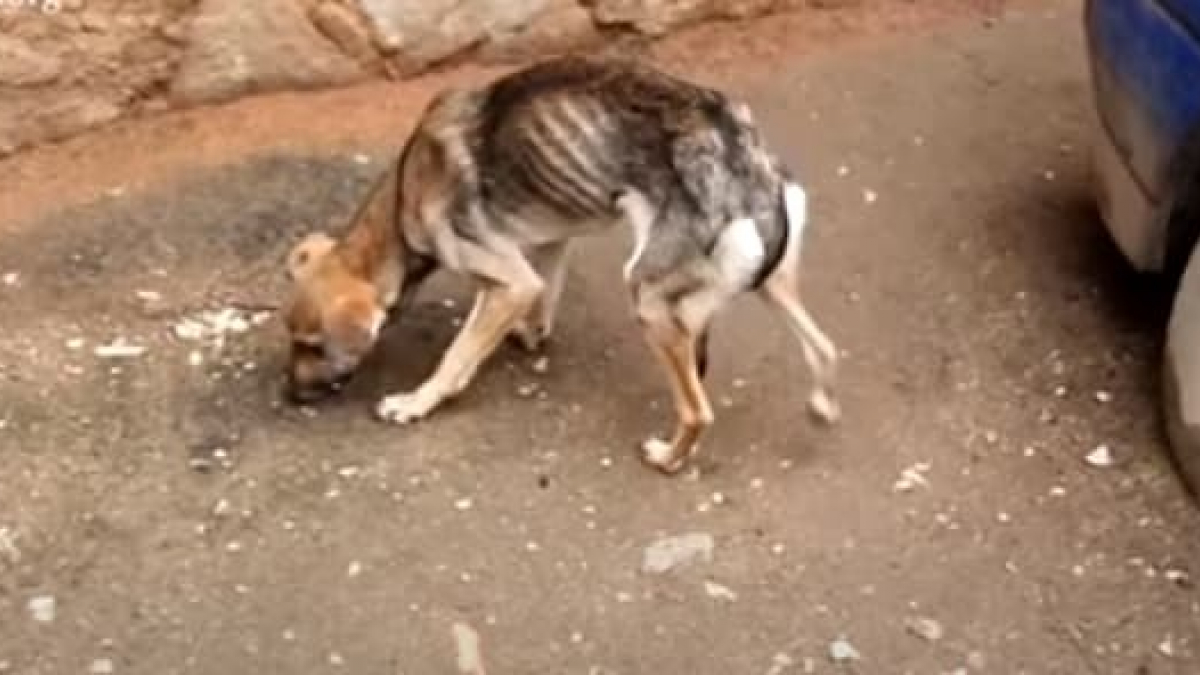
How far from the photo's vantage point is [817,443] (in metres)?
4.99

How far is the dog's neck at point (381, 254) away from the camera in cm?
507

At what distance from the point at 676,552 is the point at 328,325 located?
0.81 metres

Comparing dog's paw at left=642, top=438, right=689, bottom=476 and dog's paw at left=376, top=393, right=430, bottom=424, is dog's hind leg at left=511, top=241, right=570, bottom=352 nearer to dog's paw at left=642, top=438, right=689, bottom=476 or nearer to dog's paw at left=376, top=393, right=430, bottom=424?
dog's paw at left=376, top=393, right=430, bottom=424

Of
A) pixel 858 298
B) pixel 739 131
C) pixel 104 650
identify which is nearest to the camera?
pixel 104 650

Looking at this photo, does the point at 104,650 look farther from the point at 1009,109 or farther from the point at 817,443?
the point at 1009,109

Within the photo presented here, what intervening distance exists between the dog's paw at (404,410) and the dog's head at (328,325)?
10 centimetres

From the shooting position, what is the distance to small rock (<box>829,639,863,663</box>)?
4441 millimetres

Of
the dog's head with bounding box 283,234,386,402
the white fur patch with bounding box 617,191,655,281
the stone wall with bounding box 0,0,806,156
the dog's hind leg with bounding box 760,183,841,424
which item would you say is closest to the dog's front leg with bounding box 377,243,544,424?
the dog's head with bounding box 283,234,386,402

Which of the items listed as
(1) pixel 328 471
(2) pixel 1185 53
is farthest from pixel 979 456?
(1) pixel 328 471

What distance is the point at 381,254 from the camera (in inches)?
200

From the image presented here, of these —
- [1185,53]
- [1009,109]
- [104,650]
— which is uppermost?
[1185,53]

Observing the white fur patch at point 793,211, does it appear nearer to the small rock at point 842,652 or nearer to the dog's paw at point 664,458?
the dog's paw at point 664,458

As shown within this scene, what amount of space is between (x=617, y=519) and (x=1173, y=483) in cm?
102

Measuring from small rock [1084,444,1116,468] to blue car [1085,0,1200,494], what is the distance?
0.12 meters
